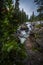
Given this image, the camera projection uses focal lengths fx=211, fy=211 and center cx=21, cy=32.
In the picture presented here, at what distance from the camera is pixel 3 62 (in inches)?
360

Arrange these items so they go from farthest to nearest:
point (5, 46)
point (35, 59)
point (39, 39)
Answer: point (39, 39) < point (35, 59) < point (5, 46)

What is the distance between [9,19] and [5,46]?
1197mm

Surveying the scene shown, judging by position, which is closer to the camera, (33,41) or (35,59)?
(35,59)

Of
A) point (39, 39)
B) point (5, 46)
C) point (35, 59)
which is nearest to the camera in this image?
point (5, 46)

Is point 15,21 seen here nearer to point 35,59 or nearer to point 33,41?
point 35,59

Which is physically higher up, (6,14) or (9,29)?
(6,14)

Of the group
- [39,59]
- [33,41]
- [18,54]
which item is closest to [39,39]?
[33,41]

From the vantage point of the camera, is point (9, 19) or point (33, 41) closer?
point (9, 19)

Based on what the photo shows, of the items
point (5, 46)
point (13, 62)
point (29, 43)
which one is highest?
point (5, 46)

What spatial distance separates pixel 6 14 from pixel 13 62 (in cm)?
213

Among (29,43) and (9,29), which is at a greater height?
(9,29)

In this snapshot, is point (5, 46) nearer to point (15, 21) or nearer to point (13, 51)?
point (13, 51)

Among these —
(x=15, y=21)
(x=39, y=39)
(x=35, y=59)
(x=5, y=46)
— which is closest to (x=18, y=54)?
(x=5, y=46)

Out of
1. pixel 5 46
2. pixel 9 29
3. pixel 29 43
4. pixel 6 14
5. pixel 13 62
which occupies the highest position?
pixel 6 14
